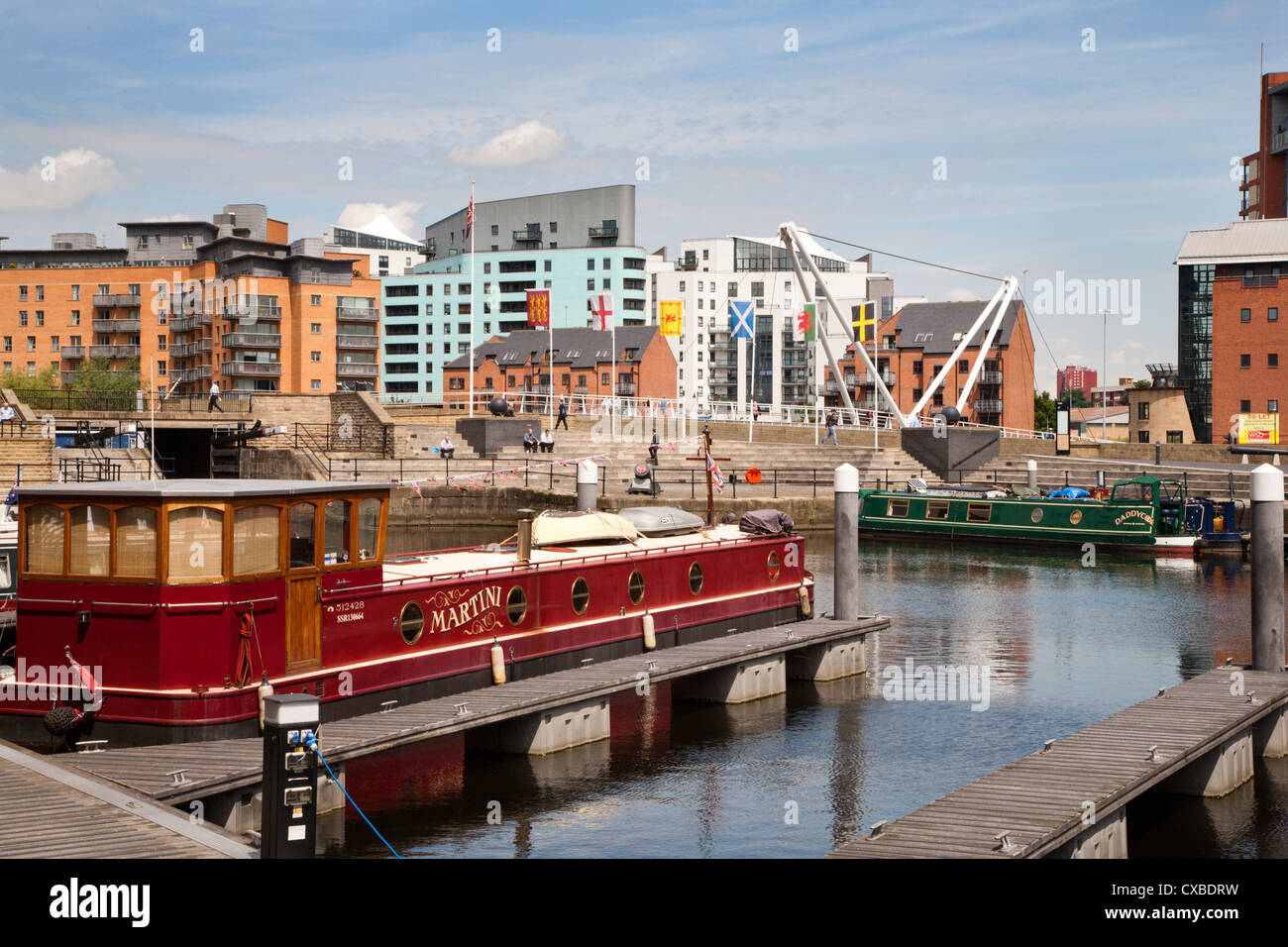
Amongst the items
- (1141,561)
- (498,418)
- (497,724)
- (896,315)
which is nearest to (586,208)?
(896,315)

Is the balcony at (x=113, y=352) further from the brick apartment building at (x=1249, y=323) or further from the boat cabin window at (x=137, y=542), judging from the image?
the boat cabin window at (x=137, y=542)

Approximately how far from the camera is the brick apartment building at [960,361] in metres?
110

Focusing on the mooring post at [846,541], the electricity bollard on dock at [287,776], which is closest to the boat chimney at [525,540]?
the mooring post at [846,541]

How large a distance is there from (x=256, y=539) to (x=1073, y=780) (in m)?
9.38

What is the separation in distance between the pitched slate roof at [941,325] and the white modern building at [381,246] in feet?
216

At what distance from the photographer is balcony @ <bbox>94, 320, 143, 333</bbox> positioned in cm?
10719

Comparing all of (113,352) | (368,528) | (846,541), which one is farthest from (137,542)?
(113,352)

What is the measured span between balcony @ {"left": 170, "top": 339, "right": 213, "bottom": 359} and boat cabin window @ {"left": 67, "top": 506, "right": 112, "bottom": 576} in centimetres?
9263

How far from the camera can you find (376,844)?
14.6m

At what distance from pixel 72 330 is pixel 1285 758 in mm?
106240

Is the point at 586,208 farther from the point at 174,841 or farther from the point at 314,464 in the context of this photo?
the point at 174,841

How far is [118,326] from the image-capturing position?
107m

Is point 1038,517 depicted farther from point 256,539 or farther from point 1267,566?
point 256,539

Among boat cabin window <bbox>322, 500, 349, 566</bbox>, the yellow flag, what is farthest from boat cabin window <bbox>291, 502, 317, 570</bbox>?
the yellow flag
